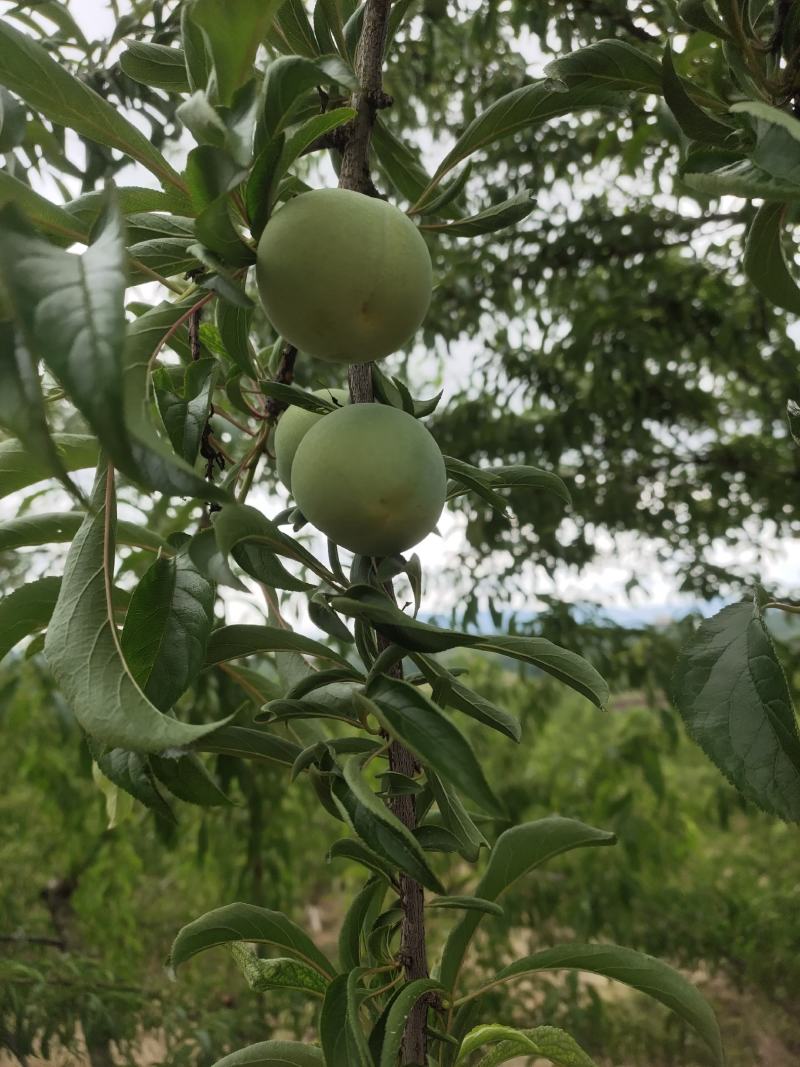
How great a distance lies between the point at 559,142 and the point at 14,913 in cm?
183

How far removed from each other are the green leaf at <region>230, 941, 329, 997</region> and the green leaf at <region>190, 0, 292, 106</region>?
35 centimetres

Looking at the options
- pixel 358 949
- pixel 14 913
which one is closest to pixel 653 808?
pixel 14 913

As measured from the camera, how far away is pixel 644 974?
1.27 feet

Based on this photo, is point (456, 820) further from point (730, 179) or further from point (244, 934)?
point (730, 179)

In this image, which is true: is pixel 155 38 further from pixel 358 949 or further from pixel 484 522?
pixel 484 522

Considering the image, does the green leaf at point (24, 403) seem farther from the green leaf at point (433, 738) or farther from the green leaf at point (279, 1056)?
the green leaf at point (279, 1056)

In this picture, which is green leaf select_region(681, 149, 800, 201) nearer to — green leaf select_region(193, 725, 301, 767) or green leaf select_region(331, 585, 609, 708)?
green leaf select_region(331, 585, 609, 708)

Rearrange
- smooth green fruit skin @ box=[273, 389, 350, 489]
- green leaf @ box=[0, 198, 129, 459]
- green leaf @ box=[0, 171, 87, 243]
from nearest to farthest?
green leaf @ box=[0, 198, 129, 459] < green leaf @ box=[0, 171, 87, 243] < smooth green fruit skin @ box=[273, 389, 350, 489]

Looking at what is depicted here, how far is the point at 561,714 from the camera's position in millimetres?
2992

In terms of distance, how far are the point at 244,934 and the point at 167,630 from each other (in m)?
0.17

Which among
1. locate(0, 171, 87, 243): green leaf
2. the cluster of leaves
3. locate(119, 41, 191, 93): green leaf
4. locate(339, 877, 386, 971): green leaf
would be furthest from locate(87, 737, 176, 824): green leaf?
locate(119, 41, 191, 93): green leaf

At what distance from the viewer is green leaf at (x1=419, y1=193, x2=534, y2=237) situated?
38 cm

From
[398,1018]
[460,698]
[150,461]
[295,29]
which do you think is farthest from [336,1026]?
[295,29]

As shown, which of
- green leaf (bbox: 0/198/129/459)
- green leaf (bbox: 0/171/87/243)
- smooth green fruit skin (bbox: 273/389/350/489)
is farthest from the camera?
smooth green fruit skin (bbox: 273/389/350/489)
